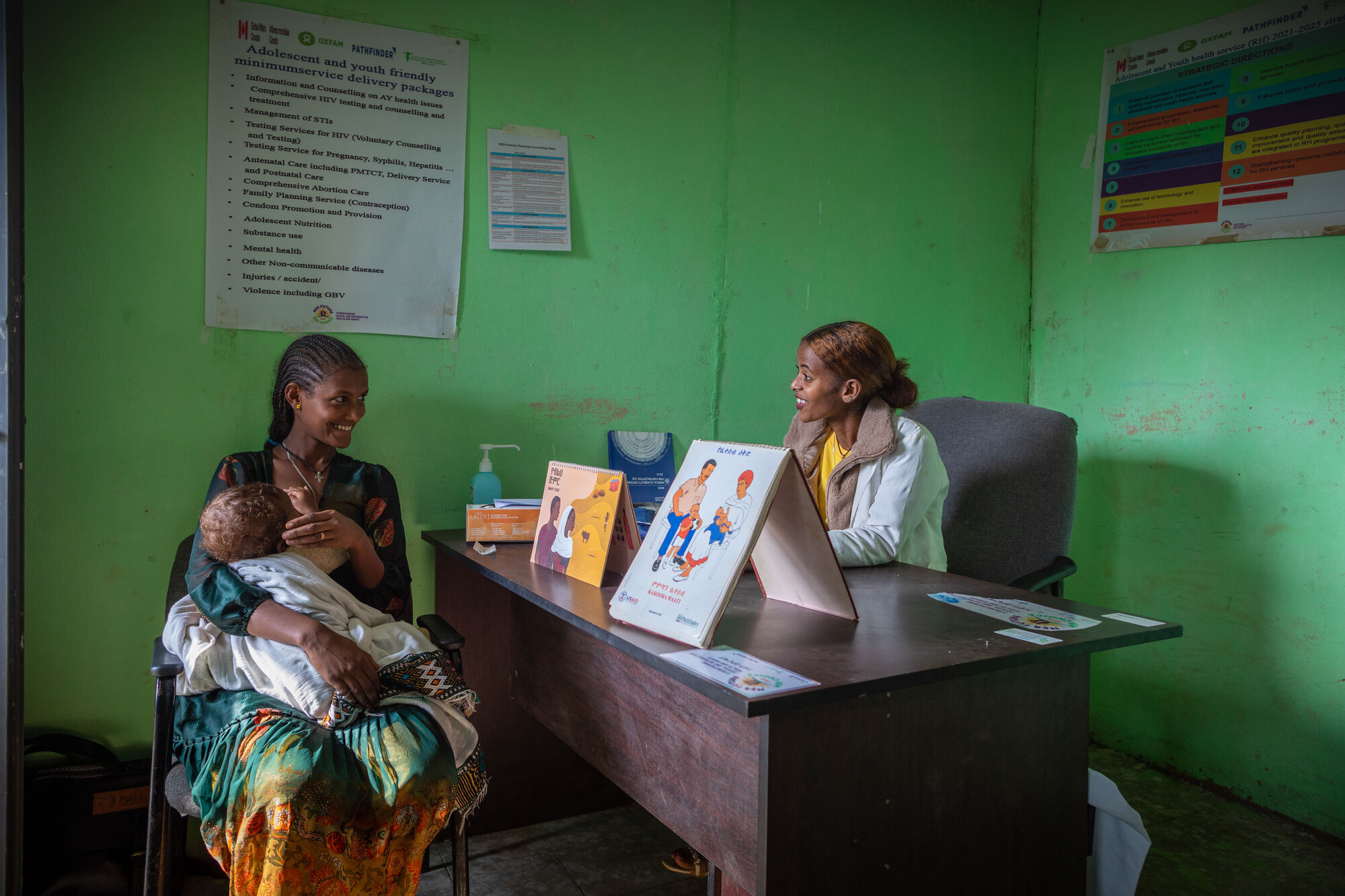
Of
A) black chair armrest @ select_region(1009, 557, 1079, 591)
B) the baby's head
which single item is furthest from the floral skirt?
black chair armrest @ select_region(1009, 557, 1079, 591)

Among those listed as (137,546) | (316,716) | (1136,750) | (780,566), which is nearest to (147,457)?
(137,546)

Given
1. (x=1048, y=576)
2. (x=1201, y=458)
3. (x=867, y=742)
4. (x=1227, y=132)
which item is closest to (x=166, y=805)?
(x=867, y=742)

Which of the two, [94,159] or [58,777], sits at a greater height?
[94,159]

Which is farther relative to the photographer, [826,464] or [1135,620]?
[826,464]

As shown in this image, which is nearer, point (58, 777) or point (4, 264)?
point (4, 264)

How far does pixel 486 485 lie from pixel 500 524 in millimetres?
246

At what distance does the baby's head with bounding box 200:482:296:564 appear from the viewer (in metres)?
1.80

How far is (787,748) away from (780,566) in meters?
0.45

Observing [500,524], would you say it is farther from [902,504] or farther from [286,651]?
[902,504]

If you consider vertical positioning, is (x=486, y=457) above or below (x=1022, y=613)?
above

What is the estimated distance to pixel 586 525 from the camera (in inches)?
73.5

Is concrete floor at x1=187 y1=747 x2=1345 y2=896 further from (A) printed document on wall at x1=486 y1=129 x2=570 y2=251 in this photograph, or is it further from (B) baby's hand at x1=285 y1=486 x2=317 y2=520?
(A) printed document on wall at x1=486 y1=129 x2=570 y2=251

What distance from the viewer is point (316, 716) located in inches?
64.4

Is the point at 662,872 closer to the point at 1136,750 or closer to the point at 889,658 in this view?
the point at 889,658
